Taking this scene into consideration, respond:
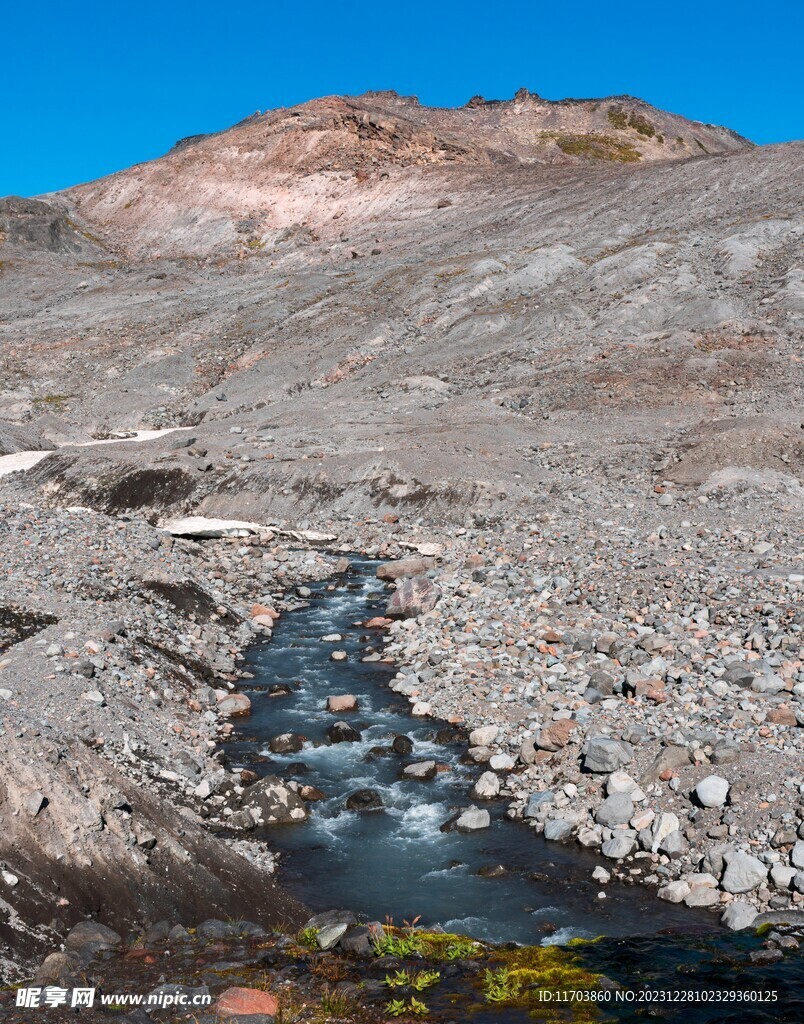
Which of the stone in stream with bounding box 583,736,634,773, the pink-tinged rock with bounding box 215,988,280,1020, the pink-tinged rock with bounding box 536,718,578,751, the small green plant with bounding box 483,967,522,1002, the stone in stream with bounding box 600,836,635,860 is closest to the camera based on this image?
the pink-tinged rock with bounding box 215,988,280,1020

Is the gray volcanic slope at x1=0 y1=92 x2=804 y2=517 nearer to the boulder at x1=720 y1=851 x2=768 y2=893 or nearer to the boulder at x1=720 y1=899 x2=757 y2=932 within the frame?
the boulder at x1=720 y1=851 x2=768 y2=893

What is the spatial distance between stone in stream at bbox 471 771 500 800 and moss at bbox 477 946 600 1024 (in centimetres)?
417

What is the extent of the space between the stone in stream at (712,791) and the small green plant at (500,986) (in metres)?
4.53

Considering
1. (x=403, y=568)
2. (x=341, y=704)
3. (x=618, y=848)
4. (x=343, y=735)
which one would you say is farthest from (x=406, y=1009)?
(x=403, y=568)

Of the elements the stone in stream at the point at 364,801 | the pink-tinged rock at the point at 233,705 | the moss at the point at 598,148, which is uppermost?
the moss at the point at 598,148

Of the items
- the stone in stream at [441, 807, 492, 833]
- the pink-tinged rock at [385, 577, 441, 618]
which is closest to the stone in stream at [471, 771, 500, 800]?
the stone in stream at [441, 807, 492, 833]

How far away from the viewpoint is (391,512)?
30875 millimetres

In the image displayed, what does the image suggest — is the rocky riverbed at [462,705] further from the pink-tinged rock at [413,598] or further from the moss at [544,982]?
the moss at [544,982]

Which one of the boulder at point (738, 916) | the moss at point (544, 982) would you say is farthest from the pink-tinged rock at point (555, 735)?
the moss at point (544, 982)

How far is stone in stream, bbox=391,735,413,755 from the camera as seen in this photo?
15.6m

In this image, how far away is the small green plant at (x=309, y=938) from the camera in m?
9.22

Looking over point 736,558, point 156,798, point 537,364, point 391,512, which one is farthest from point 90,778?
point 537,364

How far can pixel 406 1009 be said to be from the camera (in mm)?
7965

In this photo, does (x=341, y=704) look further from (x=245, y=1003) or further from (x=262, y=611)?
(x=245, y=1003)
